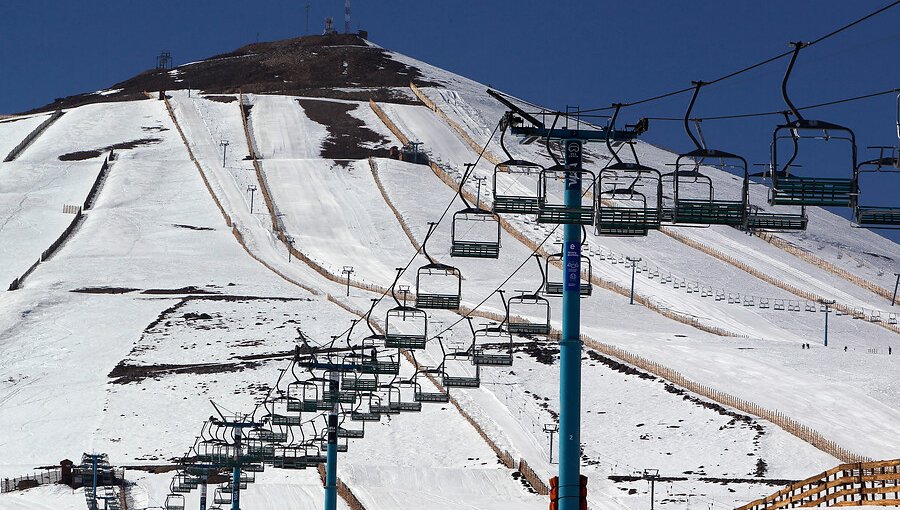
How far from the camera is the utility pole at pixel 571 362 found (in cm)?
1564

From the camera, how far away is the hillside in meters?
40.8

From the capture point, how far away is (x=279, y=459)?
30984 mm

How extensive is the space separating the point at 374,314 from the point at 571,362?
4869 cm

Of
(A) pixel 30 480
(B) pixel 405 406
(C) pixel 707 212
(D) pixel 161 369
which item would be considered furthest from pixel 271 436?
(D) pixel 161 369

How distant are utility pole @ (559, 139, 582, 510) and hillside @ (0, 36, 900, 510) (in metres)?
19.1

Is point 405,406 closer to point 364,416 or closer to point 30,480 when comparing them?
point 364,416

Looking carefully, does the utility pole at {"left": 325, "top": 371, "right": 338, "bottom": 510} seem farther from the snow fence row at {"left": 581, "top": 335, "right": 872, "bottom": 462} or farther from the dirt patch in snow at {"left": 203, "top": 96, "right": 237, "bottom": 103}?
the dirt patch in snow at {"left": 203, "top": 96, "right": 237, "bottom": 103}

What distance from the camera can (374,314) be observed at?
64.5m

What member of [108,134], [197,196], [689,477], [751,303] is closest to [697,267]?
[751,303]

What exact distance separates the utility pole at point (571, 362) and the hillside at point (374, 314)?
19056 millimetres

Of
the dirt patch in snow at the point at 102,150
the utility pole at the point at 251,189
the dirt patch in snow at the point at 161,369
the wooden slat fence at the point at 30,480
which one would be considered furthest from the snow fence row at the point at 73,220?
the wooden slat fence at the point at 30,480

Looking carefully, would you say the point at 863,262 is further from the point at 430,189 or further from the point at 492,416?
the point at 492,416

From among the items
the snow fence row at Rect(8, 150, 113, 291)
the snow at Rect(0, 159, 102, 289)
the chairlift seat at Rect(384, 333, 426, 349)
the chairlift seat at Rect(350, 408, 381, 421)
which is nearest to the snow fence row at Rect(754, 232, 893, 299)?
the snow fence row at Rect(8, 150, 113, 291)

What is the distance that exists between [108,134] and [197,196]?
2872 cm
